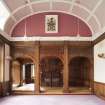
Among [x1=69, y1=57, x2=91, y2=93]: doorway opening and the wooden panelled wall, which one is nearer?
the wooden panelled wall

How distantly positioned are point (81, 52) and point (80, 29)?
1.28 meters

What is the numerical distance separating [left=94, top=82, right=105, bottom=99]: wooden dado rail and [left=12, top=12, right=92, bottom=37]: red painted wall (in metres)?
2.93

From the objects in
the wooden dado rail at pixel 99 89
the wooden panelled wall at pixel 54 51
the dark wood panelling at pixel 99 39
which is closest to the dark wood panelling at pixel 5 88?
the wooden panelled wall at pixel 54 51

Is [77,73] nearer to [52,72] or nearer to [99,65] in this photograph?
[52,72]

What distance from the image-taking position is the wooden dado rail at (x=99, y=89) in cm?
1059

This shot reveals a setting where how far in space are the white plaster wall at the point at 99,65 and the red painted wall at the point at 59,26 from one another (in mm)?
1519

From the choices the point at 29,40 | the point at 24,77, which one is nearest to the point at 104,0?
the point at 29,40

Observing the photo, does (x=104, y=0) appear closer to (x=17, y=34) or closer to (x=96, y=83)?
(x=96, y=83)

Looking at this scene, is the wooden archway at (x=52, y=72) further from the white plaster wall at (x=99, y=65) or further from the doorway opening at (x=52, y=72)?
the white plaster wall at (x=99, y=65)

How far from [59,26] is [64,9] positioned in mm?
1039

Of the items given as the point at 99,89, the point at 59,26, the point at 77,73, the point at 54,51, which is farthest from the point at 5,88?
the point at 77,73

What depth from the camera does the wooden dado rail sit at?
1059 cm

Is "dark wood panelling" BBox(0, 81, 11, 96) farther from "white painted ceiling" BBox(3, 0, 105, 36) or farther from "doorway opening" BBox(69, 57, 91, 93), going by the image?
"doorway opening" BBox(69, 57, 91, 93)

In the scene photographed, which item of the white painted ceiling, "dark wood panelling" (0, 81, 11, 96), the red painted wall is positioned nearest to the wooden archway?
the red painted wall
